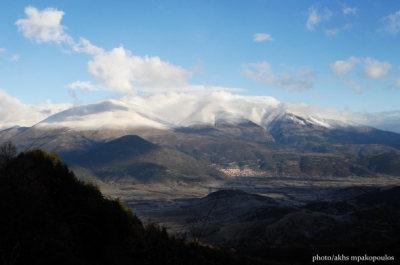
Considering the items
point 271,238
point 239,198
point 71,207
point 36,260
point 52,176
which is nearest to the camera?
point 36,260

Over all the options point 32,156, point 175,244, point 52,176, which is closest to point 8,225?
point 175,244

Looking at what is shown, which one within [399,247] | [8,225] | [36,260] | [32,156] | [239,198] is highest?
[32,156]

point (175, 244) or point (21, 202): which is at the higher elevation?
point (21, 202)

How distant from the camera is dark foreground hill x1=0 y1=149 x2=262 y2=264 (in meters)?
21.5

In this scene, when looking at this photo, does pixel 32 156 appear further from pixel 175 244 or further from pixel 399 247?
pixel 399 247

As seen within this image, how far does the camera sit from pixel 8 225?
2208cm

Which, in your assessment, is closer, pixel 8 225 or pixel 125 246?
pixel 8 225

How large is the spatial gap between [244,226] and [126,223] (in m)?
70.5

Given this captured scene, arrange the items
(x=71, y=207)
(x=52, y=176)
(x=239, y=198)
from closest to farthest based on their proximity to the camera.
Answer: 1. (x=71, y=207)
2. (x=52, y=176)
3. (x=239, y=198)

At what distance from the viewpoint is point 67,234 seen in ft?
83.7

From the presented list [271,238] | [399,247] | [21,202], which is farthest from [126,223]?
[271,238]

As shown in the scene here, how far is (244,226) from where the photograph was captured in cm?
10406

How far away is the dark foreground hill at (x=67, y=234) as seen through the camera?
2148 centimetres

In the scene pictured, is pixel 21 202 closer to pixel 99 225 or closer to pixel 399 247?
pixel 99 225
